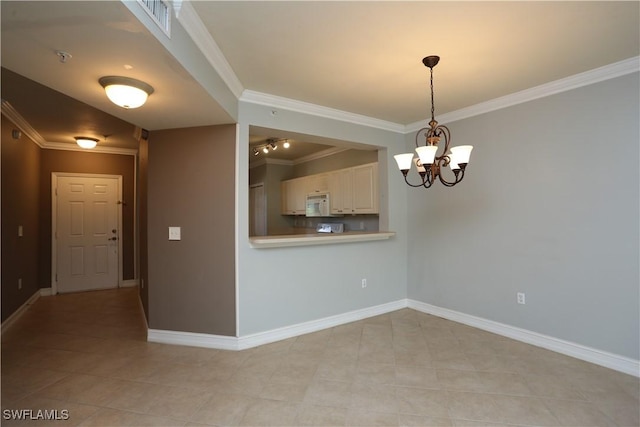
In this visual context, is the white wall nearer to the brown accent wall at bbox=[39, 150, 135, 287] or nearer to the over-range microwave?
the over-range microwave

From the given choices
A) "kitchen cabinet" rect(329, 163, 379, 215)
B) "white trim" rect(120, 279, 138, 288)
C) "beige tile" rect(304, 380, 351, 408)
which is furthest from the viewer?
"white trim" rect(120, 279, 138, 288)

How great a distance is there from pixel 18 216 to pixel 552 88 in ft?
20.5

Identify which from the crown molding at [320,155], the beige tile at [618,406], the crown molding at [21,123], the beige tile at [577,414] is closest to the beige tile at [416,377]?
the beige tile at [577,414]

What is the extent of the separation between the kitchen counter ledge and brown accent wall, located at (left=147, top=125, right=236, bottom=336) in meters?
0.28

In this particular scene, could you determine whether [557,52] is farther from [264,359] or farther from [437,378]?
[264,359]

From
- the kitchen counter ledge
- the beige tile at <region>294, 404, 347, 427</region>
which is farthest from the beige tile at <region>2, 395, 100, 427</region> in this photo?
the kitchen counter ledge

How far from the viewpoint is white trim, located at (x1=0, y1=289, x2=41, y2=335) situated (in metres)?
3.46

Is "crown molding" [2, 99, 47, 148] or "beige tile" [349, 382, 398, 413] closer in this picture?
"beige tile" [349, 382, 398, 413]

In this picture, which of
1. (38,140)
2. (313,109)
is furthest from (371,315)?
(38,140)

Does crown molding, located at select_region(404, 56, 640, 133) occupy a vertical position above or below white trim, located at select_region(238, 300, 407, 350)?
above

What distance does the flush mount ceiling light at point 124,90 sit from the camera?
192 cm

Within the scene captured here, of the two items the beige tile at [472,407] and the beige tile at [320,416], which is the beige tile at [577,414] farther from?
the beige tile at [320,416]

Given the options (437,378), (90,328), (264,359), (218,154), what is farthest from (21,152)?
(437,378)

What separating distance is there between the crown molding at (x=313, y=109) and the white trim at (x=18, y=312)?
3.37 m
